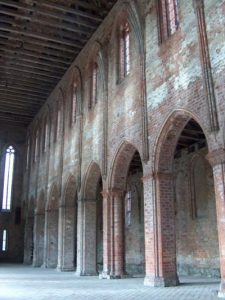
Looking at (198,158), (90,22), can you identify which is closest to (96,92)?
(90,22)

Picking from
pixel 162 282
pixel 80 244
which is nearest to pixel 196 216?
pixel 80 244

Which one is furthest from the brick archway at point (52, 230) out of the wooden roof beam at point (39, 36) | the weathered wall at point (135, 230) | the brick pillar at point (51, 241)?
the wooden roof beam at point (39, 36)

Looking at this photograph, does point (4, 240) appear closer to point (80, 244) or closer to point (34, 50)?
point (80, 244)

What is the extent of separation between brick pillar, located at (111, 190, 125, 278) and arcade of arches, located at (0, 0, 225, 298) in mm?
40

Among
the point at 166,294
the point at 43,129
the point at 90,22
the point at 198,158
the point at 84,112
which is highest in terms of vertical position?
the point at 90,22

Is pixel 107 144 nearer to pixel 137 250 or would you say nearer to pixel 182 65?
pixel 182 65

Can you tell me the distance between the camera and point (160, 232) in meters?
12.1

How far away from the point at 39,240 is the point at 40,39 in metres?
13.9

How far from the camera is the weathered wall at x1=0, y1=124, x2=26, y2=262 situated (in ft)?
106

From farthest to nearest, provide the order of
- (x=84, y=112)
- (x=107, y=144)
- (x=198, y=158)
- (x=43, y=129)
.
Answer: (x=43, y=129) < (x=84, y=112) < (x=198, y=158) < (x=107, y=144)

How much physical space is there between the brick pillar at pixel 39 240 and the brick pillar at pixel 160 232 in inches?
622

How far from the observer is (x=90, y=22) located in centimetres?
1861

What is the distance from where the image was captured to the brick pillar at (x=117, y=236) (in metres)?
15.2

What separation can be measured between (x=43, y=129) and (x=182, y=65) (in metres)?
18.3
